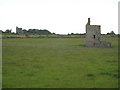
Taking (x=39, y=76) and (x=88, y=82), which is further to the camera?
(x=39, y=76)

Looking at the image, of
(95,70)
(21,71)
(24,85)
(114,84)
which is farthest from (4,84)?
(95,70)

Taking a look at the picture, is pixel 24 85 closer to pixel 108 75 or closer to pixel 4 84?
pixel 4 84

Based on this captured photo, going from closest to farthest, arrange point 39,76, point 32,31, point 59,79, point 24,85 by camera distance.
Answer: point 24,85
point 59,79
point 39,76
point 32,31

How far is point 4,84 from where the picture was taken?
469 inches

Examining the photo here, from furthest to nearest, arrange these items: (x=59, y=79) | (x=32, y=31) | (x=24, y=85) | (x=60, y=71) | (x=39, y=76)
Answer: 1. (x=32, y=31)
2. (x=60, y=71)
3. (x=39, y=76)
4. (x=59, y=79)
5. (x=24, y=85)

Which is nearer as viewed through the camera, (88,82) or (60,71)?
(88,82)

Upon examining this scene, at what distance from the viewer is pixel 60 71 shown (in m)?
15.4

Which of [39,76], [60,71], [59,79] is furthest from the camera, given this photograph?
[60,71]

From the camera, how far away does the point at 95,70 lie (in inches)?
627

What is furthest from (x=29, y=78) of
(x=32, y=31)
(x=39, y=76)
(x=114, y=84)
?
(x=32, y=31)

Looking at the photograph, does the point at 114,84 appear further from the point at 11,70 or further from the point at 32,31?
the point at 32,31

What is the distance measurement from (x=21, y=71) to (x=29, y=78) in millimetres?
2236

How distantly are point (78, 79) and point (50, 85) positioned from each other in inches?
76.6

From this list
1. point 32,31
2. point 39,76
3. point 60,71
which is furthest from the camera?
point 32,31
